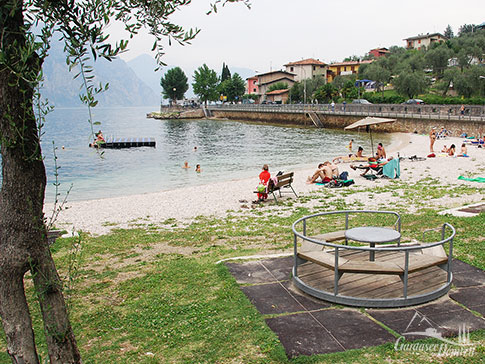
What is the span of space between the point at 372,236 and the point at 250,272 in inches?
76.9

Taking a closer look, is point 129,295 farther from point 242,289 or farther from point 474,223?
point 474,223

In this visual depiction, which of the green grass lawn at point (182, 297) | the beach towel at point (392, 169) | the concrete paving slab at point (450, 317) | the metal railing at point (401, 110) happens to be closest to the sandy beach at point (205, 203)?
the beach towel at point (392, 169)

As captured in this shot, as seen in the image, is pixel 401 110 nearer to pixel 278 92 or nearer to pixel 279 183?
pixel 279 183

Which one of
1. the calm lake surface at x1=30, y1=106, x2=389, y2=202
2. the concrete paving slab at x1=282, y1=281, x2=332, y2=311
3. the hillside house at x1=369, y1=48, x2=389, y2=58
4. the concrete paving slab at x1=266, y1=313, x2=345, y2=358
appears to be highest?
the hillside house at x1=369, y1=48, x2=389, y2=58

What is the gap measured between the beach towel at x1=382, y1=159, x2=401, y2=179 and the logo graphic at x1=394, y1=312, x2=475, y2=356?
45.8 feet

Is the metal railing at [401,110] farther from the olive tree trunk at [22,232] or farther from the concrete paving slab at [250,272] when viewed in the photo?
the olive tree trunk at [22,232]

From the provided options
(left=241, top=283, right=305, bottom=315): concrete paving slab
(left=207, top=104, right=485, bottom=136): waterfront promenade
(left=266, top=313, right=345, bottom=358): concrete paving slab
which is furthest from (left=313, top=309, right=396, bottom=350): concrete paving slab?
(left=207, top=104, right=485, bottom=136): waterfront promenade

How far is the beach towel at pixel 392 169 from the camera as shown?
18120 millimetres

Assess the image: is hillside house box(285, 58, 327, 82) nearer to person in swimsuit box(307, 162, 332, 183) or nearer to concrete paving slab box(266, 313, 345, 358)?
person in swimsuit box(307, 162, 332, 183)

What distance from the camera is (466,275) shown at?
6441 millimetres

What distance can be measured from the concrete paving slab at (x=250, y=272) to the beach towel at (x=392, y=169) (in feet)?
41.1

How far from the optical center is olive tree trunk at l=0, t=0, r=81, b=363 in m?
3.32

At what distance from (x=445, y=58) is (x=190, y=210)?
85458 millimetres

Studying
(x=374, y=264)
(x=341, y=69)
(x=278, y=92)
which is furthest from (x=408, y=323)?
(x=341, y=69)
